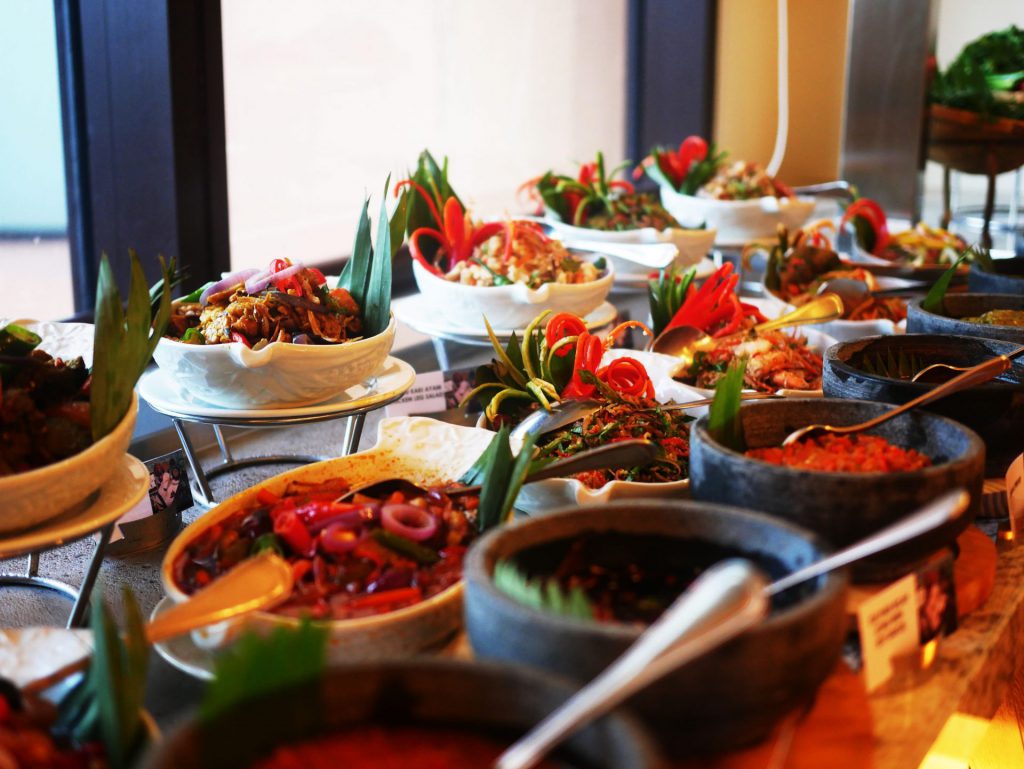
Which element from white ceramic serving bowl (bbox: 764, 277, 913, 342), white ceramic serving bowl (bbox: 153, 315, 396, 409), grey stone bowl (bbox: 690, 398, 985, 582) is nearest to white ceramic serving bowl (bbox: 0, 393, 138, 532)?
white ceramic serving bowl (bbox: 153, 315, 396, 409)

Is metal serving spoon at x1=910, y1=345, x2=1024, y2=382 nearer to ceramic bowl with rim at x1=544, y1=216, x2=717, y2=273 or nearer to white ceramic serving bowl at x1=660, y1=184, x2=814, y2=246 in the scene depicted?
ceramic bowl with rim at x1=544, y1=216, x2=717, y2=273

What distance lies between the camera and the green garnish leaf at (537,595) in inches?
27.4

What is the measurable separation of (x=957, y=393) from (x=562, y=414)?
0.44 meters

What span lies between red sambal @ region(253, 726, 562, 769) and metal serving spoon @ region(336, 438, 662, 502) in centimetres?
43

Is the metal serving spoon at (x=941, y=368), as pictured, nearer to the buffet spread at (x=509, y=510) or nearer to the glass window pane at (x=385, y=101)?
the buffet spread at (x=509, y=510)

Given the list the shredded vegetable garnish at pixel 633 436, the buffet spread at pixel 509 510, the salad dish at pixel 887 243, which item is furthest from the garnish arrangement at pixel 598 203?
the shredded vegetable garnish at pixel 633 436

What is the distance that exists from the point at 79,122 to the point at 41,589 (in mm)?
966

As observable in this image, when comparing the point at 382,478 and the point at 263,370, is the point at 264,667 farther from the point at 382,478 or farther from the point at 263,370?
the point at 263,370

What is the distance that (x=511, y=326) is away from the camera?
1778 millimetres

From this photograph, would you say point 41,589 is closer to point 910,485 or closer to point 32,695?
point 32,695

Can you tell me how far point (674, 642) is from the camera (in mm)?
580

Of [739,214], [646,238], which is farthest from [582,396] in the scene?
[739,214]

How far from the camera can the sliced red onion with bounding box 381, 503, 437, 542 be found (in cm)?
95

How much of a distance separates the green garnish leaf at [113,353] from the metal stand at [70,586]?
10 centimetres
